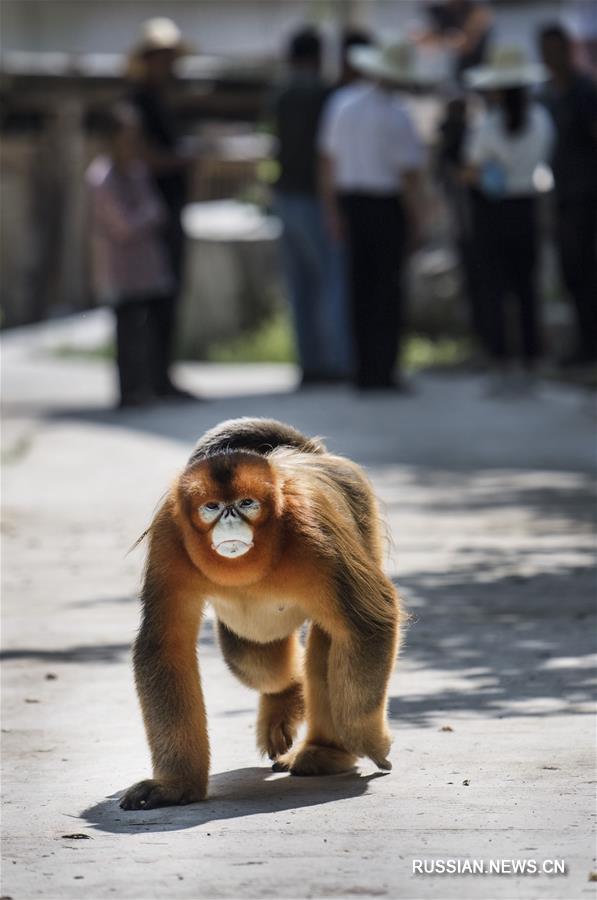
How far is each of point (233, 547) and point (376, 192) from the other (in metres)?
8.66

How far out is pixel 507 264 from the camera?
12.8 metres

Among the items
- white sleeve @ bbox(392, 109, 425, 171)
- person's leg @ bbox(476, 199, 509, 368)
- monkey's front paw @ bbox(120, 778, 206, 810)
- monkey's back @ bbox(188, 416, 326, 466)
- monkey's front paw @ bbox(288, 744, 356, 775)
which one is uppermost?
white sleeve @ bbox(392, 109, 425, 171)

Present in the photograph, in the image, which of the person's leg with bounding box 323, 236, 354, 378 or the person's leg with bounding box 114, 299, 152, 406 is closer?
the person's leg with bounding box 114, 299, 152, 406

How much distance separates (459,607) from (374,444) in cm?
409

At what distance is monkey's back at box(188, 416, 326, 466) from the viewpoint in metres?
5.01

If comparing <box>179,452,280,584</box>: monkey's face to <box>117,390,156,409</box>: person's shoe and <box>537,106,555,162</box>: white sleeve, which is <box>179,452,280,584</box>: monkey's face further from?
<box>117,390,156,409</box>: person's shoe

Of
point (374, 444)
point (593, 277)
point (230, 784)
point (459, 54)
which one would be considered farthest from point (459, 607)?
point (459, 54)

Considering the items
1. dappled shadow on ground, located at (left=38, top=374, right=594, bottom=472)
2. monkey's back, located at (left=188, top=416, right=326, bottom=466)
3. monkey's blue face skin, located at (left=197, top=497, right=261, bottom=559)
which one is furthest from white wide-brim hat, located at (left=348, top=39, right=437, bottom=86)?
monkey's blue face skin, located at (left=197, top=497, right=261, bottom=559)

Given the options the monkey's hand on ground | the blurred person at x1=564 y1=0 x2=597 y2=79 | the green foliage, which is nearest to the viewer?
the monkey's hand on ground

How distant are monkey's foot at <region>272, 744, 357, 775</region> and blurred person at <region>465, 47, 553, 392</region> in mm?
7809

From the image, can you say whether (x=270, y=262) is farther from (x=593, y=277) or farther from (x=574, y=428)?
(x=574, y=428)

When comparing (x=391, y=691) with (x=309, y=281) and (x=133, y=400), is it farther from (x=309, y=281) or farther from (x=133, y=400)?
(x=309, y=281)

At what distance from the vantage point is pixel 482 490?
32.6 feet

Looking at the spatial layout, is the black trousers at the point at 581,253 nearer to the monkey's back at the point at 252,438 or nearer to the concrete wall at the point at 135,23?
the monkey's back at the point at 252,438
